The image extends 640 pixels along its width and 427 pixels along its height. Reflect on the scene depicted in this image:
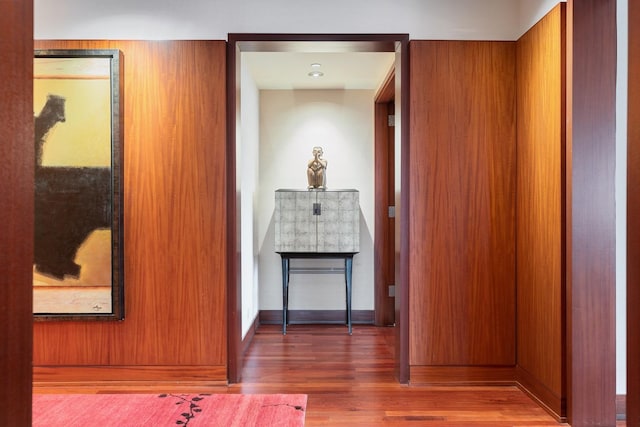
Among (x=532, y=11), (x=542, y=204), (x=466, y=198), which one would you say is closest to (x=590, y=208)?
(x=542, y=204)

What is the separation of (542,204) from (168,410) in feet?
7.38

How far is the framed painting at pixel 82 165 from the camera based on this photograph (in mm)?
2877

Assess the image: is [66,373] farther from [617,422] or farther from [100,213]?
[617,422]

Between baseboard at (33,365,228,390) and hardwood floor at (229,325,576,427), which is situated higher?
baseboard at (33,365,228,390)

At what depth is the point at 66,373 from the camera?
295 cm

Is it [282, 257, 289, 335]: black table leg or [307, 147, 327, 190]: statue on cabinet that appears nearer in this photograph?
[282, 257, 289, 335]: black table leg

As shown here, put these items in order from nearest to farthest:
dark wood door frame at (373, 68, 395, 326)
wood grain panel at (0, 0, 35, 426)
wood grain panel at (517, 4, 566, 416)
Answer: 1. wood grain panel at (0, 0, 35, 426)
2. wood grain panel at (517, 4, 566, 416)
3. dark wood door frame at (373, 68, 395, 326)

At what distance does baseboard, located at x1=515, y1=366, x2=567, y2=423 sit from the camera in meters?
2.42

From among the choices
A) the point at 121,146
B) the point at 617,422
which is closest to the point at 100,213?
the point at 121,146

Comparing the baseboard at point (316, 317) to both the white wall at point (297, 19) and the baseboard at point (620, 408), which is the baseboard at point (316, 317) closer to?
the baseboard at point (620, 408)

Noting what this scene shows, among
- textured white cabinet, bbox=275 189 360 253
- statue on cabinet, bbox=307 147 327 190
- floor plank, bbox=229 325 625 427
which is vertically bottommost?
floor plank, bbox=229 325 625 427

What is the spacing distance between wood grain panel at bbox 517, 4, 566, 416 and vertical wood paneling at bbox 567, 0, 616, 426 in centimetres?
8

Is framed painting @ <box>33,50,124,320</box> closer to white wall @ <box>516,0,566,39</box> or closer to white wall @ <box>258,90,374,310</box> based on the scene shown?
white wall @ <box>258,90,374,310</box>

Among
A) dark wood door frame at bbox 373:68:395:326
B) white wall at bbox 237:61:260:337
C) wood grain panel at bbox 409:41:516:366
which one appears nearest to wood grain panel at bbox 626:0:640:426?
wood grain panel at bbox 409:41:516:366
